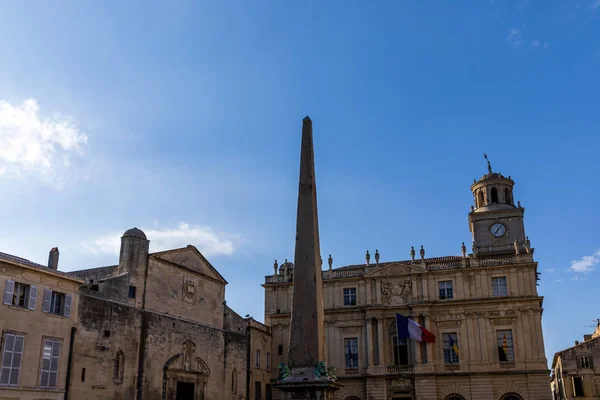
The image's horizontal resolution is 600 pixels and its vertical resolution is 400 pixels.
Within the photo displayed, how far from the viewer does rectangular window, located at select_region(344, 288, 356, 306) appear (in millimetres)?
37531

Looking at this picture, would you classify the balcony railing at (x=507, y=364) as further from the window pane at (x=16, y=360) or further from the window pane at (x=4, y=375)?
the window pane at (x=4, y=375)

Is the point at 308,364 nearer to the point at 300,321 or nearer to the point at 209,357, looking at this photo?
the point at 300,321

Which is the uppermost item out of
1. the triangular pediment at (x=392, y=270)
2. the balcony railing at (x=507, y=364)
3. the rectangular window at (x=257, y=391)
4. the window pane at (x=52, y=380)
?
the triangular pediment at (x=392, y=270)

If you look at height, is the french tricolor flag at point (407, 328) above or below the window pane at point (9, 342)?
above

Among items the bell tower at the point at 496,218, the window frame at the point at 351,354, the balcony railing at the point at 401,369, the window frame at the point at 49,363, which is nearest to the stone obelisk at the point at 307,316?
the window frame at the point at 49,363

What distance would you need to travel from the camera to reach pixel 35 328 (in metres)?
19.8

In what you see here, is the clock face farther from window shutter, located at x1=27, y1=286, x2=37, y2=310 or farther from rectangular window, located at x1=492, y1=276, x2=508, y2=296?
window shutter, located at x1=27, y1=286, x2=37, y2=310

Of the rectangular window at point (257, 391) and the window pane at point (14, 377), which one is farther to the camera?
the rectangular window at point (257, 391)

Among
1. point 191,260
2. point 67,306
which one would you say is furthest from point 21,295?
point 191,260

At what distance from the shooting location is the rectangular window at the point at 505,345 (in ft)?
110

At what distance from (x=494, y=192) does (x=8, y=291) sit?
31.1 metres

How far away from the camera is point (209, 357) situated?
95.7 ft

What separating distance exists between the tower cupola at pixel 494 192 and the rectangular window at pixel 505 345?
8.87 metres

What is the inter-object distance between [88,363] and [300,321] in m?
13.3
